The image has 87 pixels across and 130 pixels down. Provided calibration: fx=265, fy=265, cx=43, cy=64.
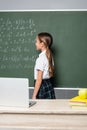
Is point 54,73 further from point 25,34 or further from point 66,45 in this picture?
point 25,34

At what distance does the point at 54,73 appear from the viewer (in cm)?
375

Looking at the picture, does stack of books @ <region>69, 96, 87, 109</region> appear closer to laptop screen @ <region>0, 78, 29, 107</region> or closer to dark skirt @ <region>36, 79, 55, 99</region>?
laptop screen @ <region>0, 78, 29, 107</region>

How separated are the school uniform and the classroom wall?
0.99 feet

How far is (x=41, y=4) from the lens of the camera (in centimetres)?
376

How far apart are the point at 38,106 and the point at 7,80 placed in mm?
338

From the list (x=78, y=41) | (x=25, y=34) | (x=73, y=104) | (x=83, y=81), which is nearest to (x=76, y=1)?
(x=78, y=41)

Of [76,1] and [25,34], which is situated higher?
[76,1]

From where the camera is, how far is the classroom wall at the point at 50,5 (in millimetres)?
3696

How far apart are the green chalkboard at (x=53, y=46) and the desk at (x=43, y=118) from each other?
1780 mm

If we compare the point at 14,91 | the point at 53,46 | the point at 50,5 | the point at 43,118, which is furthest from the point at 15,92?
the point at 50,5

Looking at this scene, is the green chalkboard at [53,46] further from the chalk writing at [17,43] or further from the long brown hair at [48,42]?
the long brown hair at [48,42]

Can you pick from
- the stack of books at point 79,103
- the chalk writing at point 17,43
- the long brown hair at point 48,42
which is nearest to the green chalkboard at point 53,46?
the chalk writing at point 17,43

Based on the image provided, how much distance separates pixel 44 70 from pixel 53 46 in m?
0.51

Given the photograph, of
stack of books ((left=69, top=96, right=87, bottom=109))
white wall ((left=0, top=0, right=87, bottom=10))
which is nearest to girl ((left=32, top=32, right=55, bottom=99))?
white wall ((left=0, top=0, right=87, bottom=10))
